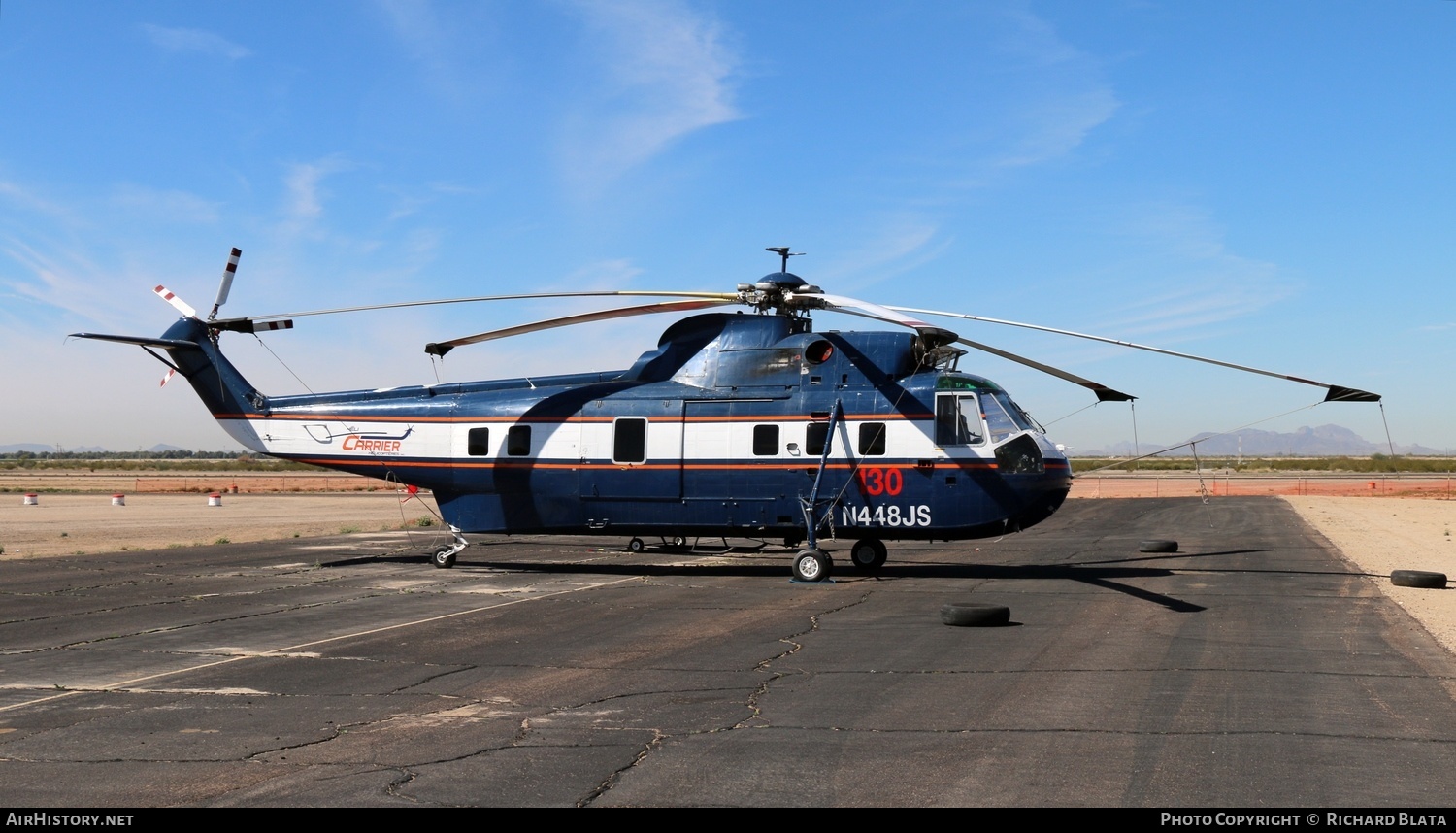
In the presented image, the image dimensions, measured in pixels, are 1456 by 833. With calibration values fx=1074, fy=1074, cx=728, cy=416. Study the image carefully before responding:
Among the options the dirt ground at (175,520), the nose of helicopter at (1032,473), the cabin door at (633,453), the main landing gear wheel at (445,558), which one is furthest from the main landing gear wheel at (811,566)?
the dirt ground at (175,520)

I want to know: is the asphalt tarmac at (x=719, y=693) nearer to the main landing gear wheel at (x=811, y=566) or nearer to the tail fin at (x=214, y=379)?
the main landing gear wheel at (x=811, y=566)

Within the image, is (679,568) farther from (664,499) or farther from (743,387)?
(743,387)

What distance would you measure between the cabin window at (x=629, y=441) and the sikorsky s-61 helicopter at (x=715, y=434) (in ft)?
0.09

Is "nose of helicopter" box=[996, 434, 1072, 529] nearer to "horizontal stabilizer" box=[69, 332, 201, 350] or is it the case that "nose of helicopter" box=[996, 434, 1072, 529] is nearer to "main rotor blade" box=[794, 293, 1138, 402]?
"main rotor blade" box=[794, 293, 1138, 402]

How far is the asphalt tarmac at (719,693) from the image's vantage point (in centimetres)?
718

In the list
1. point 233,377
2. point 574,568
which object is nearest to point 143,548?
point 233,377

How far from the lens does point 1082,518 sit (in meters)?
42.0

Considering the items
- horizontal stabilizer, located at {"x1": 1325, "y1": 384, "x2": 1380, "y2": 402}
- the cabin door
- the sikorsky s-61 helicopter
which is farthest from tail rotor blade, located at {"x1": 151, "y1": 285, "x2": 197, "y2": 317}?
horizontal stabilizer, located at {"x1": 1325, "y1": 384, "x2": 1380, "y2": 402}

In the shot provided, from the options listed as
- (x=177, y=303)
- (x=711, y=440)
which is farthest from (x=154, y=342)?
(x=711, y=440)

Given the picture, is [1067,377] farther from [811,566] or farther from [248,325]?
[248,325]

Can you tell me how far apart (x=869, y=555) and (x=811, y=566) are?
2.71 m

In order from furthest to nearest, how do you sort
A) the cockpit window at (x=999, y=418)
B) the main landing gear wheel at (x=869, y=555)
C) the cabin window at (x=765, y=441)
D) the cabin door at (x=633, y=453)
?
the main landing gear wheel at (x=869, y=555) < the cabin door at (x=633, y=453) < the cabin window at (x=765, y=441) < the cockpit window at (x=999, y=418)
